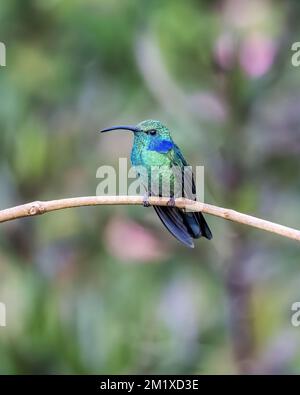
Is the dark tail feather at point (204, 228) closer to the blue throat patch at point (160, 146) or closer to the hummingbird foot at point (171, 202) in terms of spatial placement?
the hummingbird foot at point (171, 202)

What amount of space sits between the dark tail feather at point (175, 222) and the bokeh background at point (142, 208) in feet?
3.13

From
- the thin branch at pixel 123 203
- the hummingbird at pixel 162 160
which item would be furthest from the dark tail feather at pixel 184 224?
the thin branch at pixel 123 203

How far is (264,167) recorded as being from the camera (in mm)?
3570

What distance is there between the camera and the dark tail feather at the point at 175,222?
7.15 ft

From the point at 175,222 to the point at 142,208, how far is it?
1.39 m

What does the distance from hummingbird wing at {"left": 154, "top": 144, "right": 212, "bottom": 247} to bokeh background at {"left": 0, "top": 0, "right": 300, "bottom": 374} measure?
944mm

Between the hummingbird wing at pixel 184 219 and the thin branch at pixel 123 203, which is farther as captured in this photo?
the hummingbird wing at pixel 184 219

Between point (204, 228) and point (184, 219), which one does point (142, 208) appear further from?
point (204, 228)

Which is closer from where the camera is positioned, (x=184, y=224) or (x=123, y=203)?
(x=123, y=203)

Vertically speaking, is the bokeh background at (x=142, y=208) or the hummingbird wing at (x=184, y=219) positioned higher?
the bokeh background at (x=142, y=208)

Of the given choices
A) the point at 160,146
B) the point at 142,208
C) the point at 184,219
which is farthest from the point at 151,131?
the point at 142,208

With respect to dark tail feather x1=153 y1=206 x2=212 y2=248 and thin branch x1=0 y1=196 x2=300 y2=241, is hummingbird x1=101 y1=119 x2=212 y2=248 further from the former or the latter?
thin branch x1=0 y1=196 x2=300 y2=241

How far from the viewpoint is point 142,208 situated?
365cm

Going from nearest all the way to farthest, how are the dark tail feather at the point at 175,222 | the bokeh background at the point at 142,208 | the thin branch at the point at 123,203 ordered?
the thin branch at the point at 123,203 → the dark tail feather at the point at 175,222 → the bokeh background at the point at 142,208
